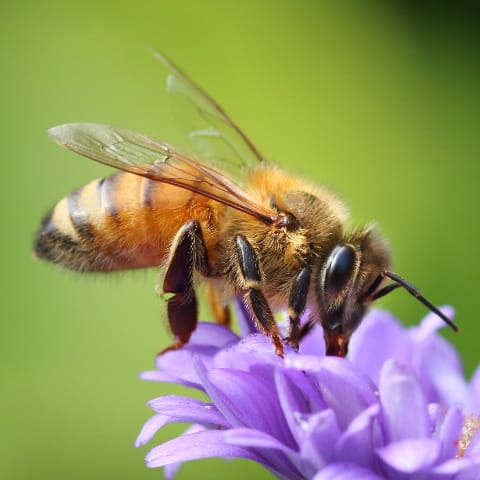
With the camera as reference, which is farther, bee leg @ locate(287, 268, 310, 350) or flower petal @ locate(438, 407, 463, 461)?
bee leg @ locate(287, 268, 310, 350)

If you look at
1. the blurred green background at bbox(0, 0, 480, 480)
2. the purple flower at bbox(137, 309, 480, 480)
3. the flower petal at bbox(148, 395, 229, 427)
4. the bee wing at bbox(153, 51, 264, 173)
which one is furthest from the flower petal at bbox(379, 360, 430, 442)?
the blurred green background at bbox(0, 0, 480, 480)

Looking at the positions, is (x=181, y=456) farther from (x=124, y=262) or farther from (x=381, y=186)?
(x=381, y=186)

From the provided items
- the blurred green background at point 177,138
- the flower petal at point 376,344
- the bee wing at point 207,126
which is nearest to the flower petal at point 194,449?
the flower petal at point 376,344

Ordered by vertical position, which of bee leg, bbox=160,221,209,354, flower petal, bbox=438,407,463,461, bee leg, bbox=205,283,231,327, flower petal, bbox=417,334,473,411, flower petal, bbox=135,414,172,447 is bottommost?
flower petal, bbox=417,334,473,411

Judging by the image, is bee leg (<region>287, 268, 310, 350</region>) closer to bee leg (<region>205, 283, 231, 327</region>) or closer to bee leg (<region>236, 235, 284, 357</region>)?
bee leg (<region>236, 235, 284, 357</region>)

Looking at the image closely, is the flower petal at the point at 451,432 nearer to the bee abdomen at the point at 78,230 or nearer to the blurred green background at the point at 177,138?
the bee abdomen at the point at 78,230

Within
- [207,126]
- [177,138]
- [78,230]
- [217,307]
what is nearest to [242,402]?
[217,307]

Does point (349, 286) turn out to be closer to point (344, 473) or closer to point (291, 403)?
point (291, 403)
